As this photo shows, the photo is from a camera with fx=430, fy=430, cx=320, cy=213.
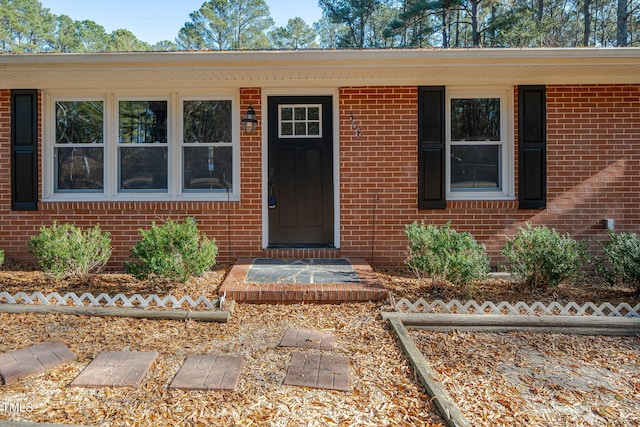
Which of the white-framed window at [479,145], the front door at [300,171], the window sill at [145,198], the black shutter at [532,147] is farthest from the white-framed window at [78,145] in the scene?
the black shutter at [532,147]

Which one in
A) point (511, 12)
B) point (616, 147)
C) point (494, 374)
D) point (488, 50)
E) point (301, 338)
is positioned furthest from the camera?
point (511, 12)

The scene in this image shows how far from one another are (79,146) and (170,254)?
269 cm

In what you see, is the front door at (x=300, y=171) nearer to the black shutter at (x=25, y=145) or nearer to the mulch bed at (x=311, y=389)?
the mulch bed at (x=311, y=389)

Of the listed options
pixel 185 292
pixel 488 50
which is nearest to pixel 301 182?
pixel 185 292

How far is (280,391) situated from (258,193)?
3.61 metres

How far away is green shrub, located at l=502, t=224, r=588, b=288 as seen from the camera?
168 inches

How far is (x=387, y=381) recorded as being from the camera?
2.58 meters

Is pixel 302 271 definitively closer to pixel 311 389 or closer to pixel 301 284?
pixel 301 284

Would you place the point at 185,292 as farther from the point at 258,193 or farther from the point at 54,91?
the point at 54,91

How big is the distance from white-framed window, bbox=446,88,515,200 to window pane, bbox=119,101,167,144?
387 cm

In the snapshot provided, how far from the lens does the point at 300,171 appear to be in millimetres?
5945

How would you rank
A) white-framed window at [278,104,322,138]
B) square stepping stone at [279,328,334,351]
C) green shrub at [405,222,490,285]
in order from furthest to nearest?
white-framed window at [278,104,322,138], green shrub at [405,222,490,285], square stepping stone at [279,328,334,351]

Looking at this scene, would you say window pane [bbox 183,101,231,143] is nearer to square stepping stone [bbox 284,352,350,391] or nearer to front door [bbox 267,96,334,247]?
front door [bbox 267,96,334,247]

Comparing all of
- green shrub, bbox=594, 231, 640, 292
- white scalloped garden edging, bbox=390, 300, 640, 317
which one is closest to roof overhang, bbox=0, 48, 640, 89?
green shrub, bbox=594, 231, 640, 292
